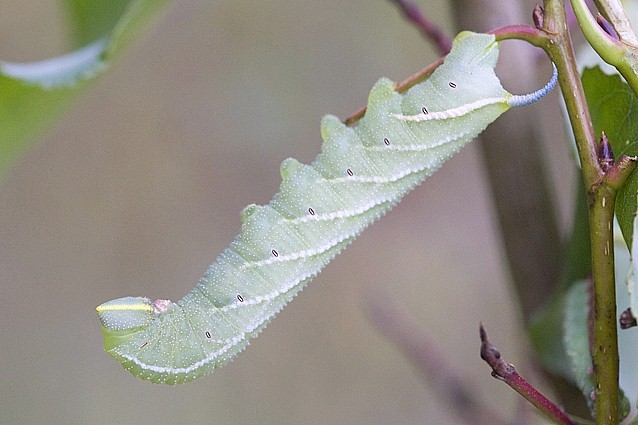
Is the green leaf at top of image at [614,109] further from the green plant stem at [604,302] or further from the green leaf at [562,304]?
the green leaf at [562,304]

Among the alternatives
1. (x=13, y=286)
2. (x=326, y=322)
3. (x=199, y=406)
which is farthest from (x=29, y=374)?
(x=326, y=322)

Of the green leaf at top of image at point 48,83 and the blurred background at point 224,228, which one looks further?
the blurred background at point 224,228

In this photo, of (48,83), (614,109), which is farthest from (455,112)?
(48,83)

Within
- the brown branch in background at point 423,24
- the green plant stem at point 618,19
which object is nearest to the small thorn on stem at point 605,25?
the green plant stem at point 618,19

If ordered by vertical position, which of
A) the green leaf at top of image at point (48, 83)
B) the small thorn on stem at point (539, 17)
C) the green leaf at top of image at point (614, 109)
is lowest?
the green leaf at top of image at point (614, 109)

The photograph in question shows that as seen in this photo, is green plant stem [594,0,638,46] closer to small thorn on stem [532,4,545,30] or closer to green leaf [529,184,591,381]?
small thorn on stem [532,4,545,30]
